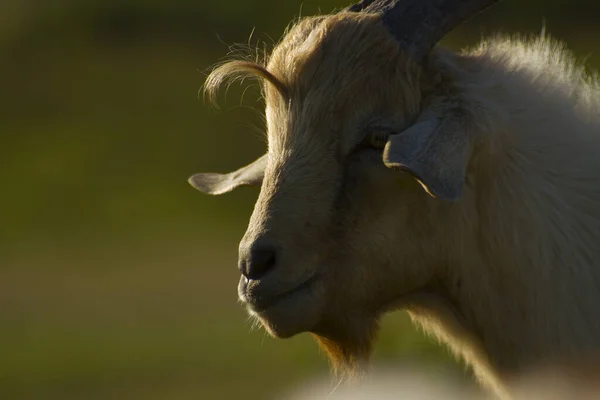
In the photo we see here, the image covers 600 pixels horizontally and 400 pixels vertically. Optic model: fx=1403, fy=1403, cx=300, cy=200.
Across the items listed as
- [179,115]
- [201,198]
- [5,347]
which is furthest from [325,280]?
[179,115]

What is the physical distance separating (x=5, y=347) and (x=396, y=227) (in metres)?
15.2

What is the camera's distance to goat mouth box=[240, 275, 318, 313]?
523cm

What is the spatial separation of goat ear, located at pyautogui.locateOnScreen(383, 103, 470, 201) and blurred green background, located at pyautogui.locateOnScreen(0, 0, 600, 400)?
533 centimetres

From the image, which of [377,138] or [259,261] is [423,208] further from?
A: [259,261]

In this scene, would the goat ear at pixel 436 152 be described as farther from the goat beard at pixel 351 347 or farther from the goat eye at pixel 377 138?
the goat beard at pixel 351 347

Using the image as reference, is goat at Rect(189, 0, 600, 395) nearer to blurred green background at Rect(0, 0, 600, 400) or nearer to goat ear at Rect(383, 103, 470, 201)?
goat ear at Rect(383, 103, 470, 201)

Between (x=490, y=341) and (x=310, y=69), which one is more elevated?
(x=310, y=69)

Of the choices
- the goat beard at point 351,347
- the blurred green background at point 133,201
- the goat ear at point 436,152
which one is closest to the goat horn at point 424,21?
the goat ear at point 436,152

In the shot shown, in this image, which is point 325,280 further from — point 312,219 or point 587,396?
point 587,396

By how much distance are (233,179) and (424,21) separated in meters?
1.28

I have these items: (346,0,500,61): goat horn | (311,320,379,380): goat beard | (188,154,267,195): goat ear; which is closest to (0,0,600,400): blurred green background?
(188,154,267,195): goat ear

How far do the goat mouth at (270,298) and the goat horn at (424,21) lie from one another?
99 centimetres

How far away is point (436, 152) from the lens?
5.09 m

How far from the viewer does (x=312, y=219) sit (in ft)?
17.4
